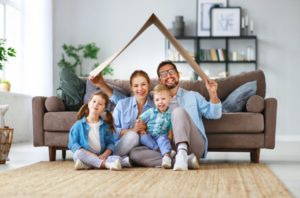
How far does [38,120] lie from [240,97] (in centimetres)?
164

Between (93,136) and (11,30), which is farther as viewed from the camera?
(11,30)

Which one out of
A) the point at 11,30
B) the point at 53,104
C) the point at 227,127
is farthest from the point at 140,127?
the point at 11,30

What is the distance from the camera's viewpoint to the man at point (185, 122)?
3.83 m

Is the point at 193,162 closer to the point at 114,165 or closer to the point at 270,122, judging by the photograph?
the point at 114,165

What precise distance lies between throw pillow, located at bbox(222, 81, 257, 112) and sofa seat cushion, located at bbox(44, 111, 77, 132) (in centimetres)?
125

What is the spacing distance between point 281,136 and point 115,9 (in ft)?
10.8

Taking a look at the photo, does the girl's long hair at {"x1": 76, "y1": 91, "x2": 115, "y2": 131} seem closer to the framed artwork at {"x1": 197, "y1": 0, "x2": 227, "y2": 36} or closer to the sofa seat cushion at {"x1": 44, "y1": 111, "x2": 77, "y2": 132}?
the sofa seat cushion at {"x1": 44, "y1": 111, "x2": 77, "y2": 132}

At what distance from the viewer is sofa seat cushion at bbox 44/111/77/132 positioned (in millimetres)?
4625

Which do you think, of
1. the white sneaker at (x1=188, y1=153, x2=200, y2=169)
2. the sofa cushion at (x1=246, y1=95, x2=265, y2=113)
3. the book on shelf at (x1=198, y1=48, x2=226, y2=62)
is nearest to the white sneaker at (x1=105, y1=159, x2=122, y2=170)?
the white sneaker at (x1=188, y1=153, x2=200, y2=169)

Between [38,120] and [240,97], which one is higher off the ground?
[240,97]

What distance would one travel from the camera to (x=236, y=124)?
14.8 feet

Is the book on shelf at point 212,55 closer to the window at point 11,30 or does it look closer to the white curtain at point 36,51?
the white curtain at point 36,51

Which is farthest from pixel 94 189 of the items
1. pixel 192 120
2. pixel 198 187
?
pixel 192 120

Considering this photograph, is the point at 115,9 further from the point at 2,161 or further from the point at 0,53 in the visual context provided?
the point at 2,161
